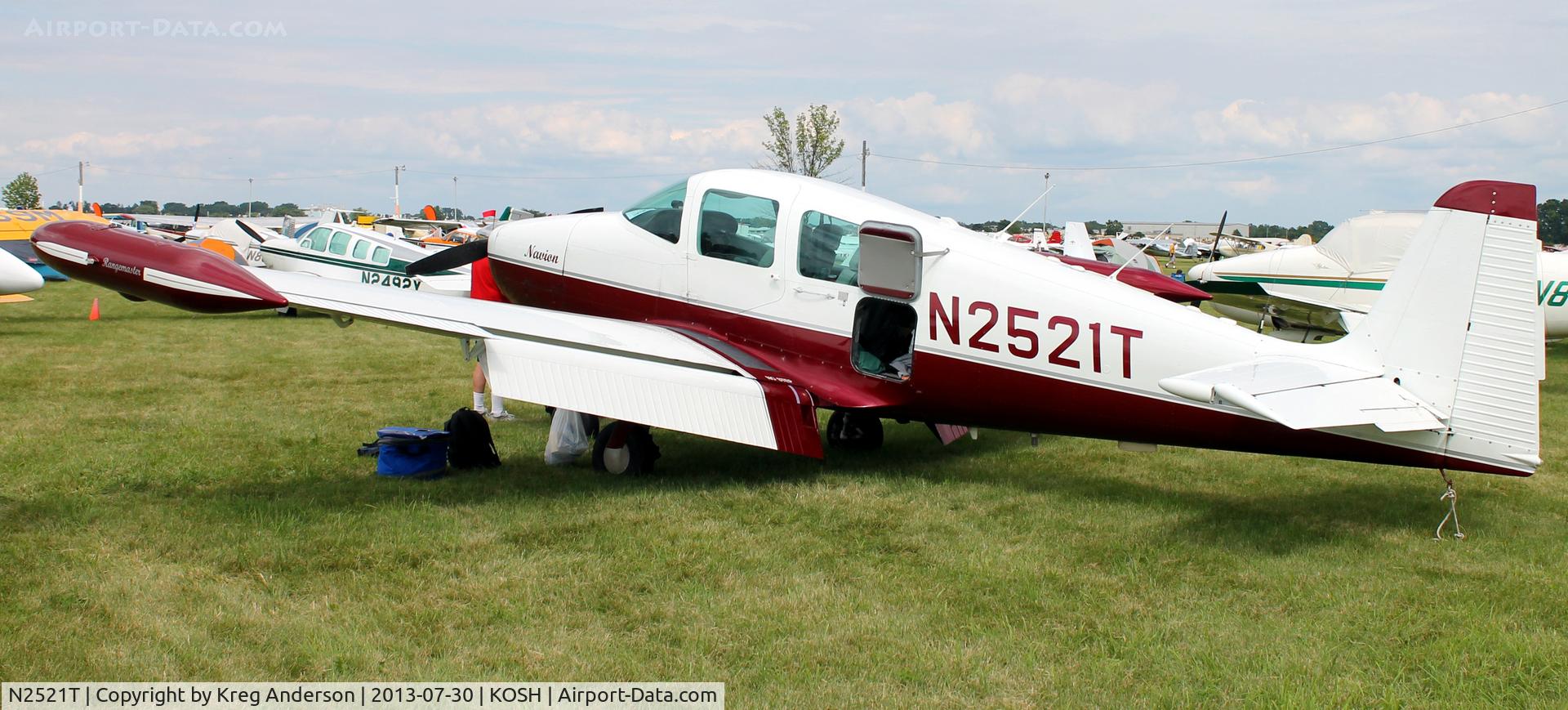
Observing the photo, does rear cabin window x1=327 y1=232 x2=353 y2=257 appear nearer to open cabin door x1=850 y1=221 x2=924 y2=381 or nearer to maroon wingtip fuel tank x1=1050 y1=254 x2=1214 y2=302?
maroon wingtip fuel tank x1=1050 y1=254 x2=1214 y2=302

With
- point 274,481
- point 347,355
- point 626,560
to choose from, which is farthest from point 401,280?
point 626,560

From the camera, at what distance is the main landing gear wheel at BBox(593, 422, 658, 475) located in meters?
7.41

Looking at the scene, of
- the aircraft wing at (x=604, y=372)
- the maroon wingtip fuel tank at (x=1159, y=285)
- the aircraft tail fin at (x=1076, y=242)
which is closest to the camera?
the aircraft wing at (x=604, y=372)

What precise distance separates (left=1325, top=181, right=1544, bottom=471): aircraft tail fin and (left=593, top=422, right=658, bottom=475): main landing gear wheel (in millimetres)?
4437

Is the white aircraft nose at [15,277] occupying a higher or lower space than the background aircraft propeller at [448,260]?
lower

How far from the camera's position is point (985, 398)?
672 centimetres

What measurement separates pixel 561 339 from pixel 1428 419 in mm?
4806

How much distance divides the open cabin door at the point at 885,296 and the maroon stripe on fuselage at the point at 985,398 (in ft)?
0.39

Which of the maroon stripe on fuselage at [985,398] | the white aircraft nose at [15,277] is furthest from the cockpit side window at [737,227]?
the white aircraft nose at [15,277]

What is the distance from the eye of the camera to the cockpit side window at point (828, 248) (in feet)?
23.1

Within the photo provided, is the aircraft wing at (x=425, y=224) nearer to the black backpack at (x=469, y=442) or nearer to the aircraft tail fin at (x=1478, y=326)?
the black backpack at (x=469, y=442)

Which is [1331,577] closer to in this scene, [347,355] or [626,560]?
[626,560]

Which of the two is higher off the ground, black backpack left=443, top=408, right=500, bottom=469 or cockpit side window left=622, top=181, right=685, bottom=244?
cockpit side window left=622, top=181, right=685, bottom=244

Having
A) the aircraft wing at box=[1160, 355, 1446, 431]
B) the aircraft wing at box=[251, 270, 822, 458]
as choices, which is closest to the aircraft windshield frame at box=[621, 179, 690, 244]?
the aircraft wing at box=[251, 270, 822, 458]
